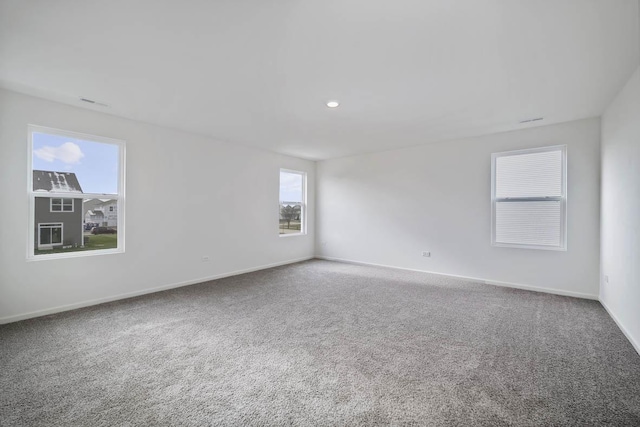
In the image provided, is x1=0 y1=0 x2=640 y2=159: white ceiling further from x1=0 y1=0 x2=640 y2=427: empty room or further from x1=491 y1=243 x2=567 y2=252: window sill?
x1=491 y1=243 x2=567 y2=252: window sill

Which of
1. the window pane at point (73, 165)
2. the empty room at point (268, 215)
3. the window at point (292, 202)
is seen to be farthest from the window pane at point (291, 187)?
the window pane at point (73, 165)

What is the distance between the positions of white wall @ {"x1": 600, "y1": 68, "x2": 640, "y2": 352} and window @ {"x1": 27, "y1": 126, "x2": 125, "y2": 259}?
5.75 meters

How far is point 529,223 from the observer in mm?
4516

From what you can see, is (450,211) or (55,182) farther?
(450,211)

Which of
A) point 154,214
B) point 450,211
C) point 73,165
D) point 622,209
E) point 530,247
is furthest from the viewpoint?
point 450,211

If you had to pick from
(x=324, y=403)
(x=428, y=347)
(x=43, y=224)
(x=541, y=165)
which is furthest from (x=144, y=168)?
(x=541, y=165)

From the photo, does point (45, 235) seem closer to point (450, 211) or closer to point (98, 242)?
point (98, 242)

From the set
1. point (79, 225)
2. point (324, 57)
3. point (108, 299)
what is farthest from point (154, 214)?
point (324, 57)

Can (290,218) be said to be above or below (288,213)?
below

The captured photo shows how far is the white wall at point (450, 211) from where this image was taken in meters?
4.11

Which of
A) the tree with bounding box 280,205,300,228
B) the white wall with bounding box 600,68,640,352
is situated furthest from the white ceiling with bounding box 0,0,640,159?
the tree with bounding box 280,205,300,228

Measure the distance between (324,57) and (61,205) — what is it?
3.60 metres

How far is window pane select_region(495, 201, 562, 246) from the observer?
4.33m

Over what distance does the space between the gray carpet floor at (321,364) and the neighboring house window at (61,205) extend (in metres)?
1.25
